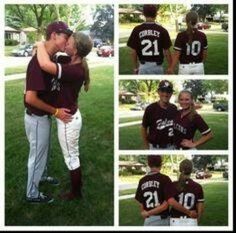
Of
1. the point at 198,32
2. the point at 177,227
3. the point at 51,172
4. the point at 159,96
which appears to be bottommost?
the point at 177,227

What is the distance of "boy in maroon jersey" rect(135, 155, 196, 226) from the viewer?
6.50 m

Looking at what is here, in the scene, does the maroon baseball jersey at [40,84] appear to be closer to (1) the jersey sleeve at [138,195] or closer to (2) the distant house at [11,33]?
(2) the distant house at [11,33]

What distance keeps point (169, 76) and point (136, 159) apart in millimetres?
685

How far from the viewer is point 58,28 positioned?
638 cm

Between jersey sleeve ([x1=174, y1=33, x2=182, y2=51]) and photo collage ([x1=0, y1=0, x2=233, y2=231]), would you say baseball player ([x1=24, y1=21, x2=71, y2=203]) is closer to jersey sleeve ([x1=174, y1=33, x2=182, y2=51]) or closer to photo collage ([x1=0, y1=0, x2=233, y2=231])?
photo collage ([x1=0, y1=0, x2=233, y2=231])

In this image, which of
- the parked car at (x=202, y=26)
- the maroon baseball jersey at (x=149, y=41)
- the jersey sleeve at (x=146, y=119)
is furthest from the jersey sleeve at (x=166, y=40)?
the jersey sleeve at (x=146, y=119)

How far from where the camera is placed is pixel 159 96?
6.48 metres

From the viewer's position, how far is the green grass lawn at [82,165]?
21.2 ft

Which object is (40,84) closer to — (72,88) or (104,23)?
(72,88)

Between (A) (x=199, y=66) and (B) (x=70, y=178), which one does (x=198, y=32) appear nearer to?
(A) (x=199, y=66)

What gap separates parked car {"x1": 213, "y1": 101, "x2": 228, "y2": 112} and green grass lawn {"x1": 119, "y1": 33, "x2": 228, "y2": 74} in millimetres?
231

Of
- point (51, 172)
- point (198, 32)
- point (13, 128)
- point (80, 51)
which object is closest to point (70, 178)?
point (51, 172)

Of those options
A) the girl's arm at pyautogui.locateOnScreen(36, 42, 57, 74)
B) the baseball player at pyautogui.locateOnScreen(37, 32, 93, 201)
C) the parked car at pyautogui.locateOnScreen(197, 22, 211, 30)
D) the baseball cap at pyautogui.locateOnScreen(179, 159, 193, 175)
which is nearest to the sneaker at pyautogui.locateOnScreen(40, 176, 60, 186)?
the baseball player at pyautogui.locateOnScreen(37, 32, 93, 201)

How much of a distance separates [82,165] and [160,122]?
0.69 meters
